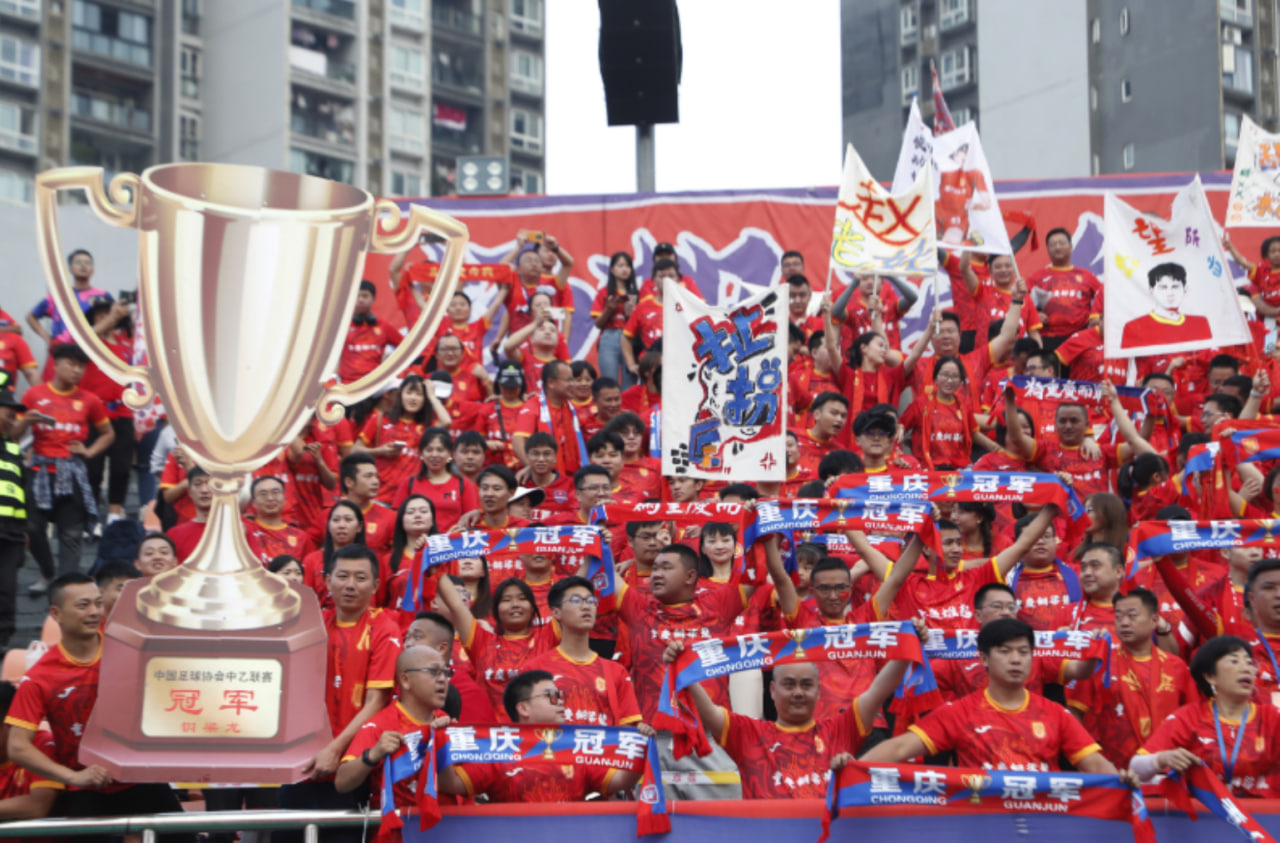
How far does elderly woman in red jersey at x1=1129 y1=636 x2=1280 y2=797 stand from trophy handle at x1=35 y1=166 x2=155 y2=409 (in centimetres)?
362

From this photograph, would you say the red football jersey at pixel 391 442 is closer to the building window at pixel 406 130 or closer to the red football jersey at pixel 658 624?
the red football jersey at pixel 658 624

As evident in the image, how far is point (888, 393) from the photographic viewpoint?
11.1 meters

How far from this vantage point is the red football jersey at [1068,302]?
40.0 feet

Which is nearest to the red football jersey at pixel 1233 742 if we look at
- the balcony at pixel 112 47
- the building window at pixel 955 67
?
the building window at pixel 955 67

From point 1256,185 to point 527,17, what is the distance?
5649cm

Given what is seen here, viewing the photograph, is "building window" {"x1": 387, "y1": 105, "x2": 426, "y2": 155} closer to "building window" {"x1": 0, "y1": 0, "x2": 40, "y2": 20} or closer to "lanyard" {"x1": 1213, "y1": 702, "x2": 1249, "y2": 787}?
"building window" {"x1": 0, "y1": 0, "x2": 40, "y2": 20}

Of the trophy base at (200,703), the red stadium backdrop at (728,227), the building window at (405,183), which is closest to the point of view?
the trophy base at (200,703)

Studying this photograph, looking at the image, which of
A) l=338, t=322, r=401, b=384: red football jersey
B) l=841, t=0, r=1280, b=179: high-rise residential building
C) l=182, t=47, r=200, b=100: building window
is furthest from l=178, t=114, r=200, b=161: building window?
l=338, t=322, r=401, b=384: red football jersey

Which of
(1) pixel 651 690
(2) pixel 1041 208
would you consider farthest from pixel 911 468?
(2) pixel 1041 208

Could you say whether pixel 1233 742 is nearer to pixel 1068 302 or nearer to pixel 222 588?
pixel 222 588

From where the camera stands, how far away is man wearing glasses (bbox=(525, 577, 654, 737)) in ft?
20.5

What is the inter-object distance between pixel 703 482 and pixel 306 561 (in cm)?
248

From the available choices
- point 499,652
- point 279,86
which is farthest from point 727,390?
point 279,86

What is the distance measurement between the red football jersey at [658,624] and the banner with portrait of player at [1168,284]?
4477 millimetres
